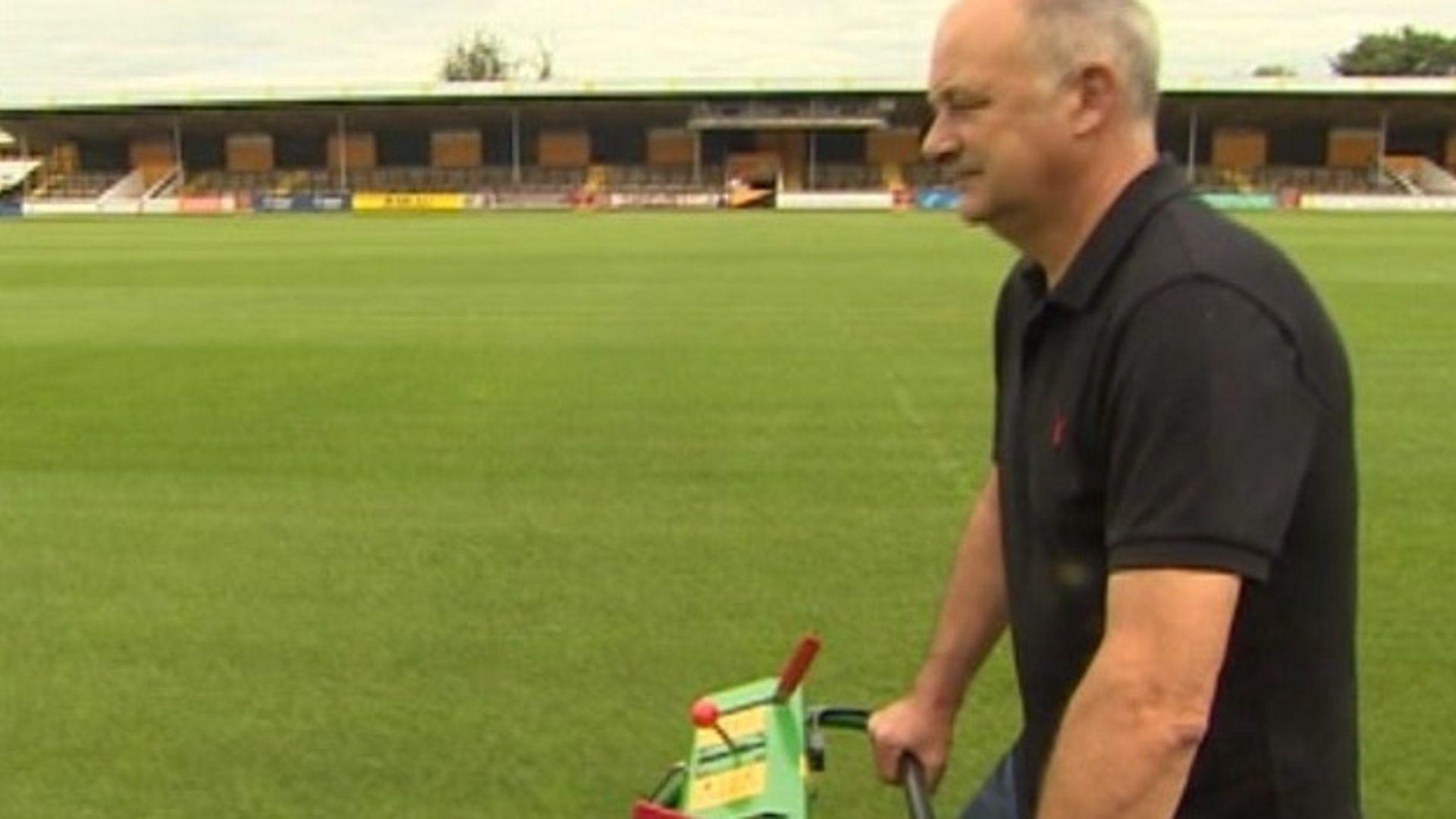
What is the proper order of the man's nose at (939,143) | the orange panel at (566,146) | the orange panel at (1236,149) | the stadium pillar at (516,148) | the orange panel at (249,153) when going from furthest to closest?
the orange panel at (249,153) < the orange panel at (566,146) < the stadium pillar at (516,148) < the orange panel at (1236,149) < the man's nose at (939,143)

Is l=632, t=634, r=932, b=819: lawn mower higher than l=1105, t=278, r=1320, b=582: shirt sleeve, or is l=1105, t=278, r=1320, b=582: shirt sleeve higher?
l=1105, t=278, r=1320, b=582: shirt sleeve

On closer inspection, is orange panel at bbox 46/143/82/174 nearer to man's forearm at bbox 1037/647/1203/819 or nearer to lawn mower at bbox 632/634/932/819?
lawn mower at bbox 632/634/932/819

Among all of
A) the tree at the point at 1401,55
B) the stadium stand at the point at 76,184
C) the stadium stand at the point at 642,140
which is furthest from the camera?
the tree at the point at 1401,55

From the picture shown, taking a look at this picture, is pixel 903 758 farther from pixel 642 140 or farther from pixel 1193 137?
pixel 642 140

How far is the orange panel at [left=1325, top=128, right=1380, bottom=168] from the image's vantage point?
6962cm

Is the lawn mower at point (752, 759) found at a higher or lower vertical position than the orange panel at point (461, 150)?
higher

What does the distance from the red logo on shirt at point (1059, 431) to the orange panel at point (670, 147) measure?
71.5m

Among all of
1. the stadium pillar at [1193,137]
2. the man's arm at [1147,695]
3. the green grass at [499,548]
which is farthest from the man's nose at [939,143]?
the stadium pillar at [1193,137]

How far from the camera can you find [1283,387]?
1611 mm

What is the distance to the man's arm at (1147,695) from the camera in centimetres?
164

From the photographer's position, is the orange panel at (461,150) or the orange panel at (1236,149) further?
the orange panel at (461,150)

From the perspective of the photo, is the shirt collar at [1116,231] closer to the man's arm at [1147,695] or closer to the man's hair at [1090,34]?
the man's hair at [1090,34]

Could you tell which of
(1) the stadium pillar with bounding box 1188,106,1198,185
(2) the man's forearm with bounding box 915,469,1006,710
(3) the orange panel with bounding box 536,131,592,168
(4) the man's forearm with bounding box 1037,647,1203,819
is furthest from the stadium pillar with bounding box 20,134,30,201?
(4) the man's forearm with bounding box 1037,647,1203,819

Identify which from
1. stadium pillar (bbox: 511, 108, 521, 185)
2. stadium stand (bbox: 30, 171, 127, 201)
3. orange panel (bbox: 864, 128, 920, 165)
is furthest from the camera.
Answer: stadium stand (bbox: 30, 171, 127, 201)
